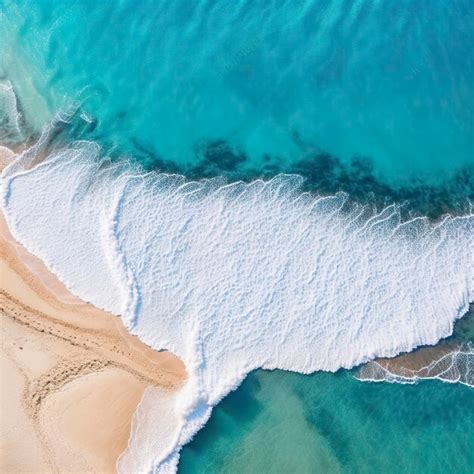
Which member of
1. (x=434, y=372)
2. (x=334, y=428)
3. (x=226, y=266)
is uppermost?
(x=226, y=266)

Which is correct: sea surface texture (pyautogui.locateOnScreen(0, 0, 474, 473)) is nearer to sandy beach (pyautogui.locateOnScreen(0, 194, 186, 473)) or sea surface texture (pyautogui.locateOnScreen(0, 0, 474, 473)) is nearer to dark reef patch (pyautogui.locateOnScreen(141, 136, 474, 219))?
dark reef patch (pyautogui.locateOnScreen(141, 136, 474, 219))

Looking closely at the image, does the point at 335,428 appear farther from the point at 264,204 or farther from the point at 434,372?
the point at 264,204

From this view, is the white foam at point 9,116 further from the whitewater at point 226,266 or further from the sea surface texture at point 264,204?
the whitewater at point 226,266

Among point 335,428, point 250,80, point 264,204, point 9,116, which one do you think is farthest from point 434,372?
point 9,116

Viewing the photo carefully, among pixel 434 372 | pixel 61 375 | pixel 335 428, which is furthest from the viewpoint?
pixel 434 372

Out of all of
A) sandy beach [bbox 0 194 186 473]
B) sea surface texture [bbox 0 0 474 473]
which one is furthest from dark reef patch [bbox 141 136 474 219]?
sandy beach [bbox 0 194 186 473]

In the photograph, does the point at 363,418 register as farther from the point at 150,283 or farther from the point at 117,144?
the point at 117,144
